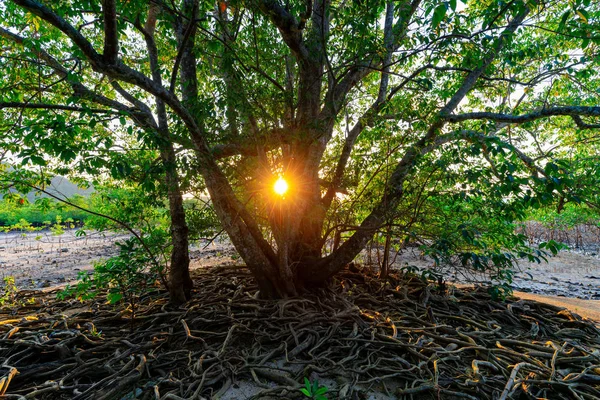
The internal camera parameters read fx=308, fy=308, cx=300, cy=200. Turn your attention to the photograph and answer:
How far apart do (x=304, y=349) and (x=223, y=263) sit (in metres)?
6.87

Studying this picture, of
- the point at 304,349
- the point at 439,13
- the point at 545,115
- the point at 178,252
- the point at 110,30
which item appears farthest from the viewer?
the point at 178,252

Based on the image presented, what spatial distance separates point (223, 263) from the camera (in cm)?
1000

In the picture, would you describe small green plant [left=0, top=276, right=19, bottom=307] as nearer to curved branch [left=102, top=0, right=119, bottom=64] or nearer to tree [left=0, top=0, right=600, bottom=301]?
tree [left=0, top=0, right=600, bottom=301]

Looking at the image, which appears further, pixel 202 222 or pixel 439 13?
pixel 202 222

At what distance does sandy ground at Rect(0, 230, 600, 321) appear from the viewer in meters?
8.64

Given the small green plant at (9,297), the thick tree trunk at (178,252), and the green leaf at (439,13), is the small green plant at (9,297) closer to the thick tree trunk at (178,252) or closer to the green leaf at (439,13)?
the thick tree trunk at (178,252)

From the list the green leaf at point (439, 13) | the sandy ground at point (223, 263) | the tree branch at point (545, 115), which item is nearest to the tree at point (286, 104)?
the tree branch at point (545, 115)

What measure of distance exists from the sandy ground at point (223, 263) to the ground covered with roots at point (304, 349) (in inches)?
93.4

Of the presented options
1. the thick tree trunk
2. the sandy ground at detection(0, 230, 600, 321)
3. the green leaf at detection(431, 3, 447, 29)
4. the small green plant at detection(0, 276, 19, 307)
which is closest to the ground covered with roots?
the thick tree trunk

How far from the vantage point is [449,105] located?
498 centimetres

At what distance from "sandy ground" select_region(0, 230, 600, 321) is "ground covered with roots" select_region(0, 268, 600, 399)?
2.37m

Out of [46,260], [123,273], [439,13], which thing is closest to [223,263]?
[123,273]

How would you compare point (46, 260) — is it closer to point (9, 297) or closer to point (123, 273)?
point (9, 297)

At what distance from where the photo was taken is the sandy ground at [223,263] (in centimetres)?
864
